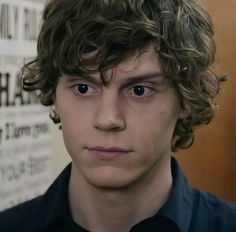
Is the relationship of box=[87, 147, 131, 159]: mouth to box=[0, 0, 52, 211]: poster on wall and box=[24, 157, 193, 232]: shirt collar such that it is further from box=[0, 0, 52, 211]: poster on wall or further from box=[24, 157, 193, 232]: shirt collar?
box=[0, 0, 52, 211]: poster on wall

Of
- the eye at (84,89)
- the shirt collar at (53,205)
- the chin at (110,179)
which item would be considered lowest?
the shirt collar at (53,205)

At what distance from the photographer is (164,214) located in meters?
0.96

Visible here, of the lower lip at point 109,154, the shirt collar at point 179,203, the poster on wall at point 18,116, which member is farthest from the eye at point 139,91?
the poster on wall at point 18,116

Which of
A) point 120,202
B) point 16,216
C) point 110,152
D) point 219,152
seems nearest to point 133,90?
point 110,152

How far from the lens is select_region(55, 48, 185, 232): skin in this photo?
858 millimetres

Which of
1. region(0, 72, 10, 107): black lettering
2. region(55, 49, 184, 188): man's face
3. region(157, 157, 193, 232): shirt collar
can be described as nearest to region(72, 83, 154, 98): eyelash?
region(55, 49, 184, 188): man's face

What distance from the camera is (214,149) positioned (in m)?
2.23

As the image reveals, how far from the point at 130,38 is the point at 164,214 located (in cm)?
34

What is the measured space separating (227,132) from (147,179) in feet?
4.31

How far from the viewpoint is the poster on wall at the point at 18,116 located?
1.25 meters

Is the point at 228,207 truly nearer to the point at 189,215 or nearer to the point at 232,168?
the point at 189,215

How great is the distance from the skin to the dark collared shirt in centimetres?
→ 8

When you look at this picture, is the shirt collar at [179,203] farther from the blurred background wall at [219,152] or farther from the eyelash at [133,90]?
the blurred background wall at [219,152]

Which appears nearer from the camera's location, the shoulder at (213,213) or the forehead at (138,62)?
the forehead at (138,62)
